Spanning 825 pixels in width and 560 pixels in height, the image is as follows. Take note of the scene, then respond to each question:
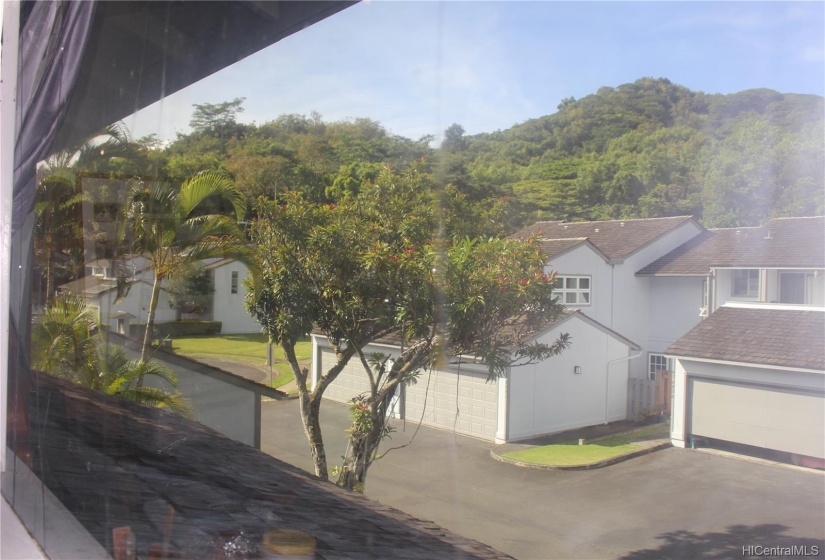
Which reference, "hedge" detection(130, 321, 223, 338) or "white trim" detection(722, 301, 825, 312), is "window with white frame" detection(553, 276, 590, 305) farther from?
"hedge" detection(130, 321, 223, 338)

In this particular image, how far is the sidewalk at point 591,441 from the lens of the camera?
87.4 inches

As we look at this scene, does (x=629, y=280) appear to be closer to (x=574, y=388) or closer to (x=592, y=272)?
(x=592, y=272)

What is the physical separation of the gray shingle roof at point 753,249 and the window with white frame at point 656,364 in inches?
10.1

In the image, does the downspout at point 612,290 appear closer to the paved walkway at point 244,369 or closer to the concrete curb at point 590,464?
the concrete curb at point 590,464

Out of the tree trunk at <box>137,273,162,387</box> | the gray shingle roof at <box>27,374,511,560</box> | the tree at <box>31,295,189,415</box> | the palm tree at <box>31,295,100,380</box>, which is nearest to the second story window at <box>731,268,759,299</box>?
the gray shingle roof at <box>27,374,511,560</box>

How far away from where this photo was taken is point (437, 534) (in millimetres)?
2381

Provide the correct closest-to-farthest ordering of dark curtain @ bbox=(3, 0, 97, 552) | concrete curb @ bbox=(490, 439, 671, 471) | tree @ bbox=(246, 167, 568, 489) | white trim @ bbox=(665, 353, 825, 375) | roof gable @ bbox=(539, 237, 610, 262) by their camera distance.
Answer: white trim @ bbox=(665, 353, 825, 375), concrete curb @ bbox=(490, 439, 671, 471), roof gable @ bbox=(539, 237, 610, 262), tree @ bbox=(246, 167, 568, 489), dark curtain @ bbox=(3, 0, 97, 552)

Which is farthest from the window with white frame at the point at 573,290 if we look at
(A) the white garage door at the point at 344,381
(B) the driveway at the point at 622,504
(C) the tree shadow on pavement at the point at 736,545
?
(A) the white garage door at the point at 344,381

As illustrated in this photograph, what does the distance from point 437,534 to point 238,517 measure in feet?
2.11

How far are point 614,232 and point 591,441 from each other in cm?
68

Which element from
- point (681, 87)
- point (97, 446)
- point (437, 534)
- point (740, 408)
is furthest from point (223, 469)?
point (681, 87)

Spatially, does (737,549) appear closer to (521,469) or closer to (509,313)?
(521,469)

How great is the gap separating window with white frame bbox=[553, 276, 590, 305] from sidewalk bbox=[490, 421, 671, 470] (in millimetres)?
401

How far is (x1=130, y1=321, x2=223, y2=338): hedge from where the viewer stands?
334 centimetres
